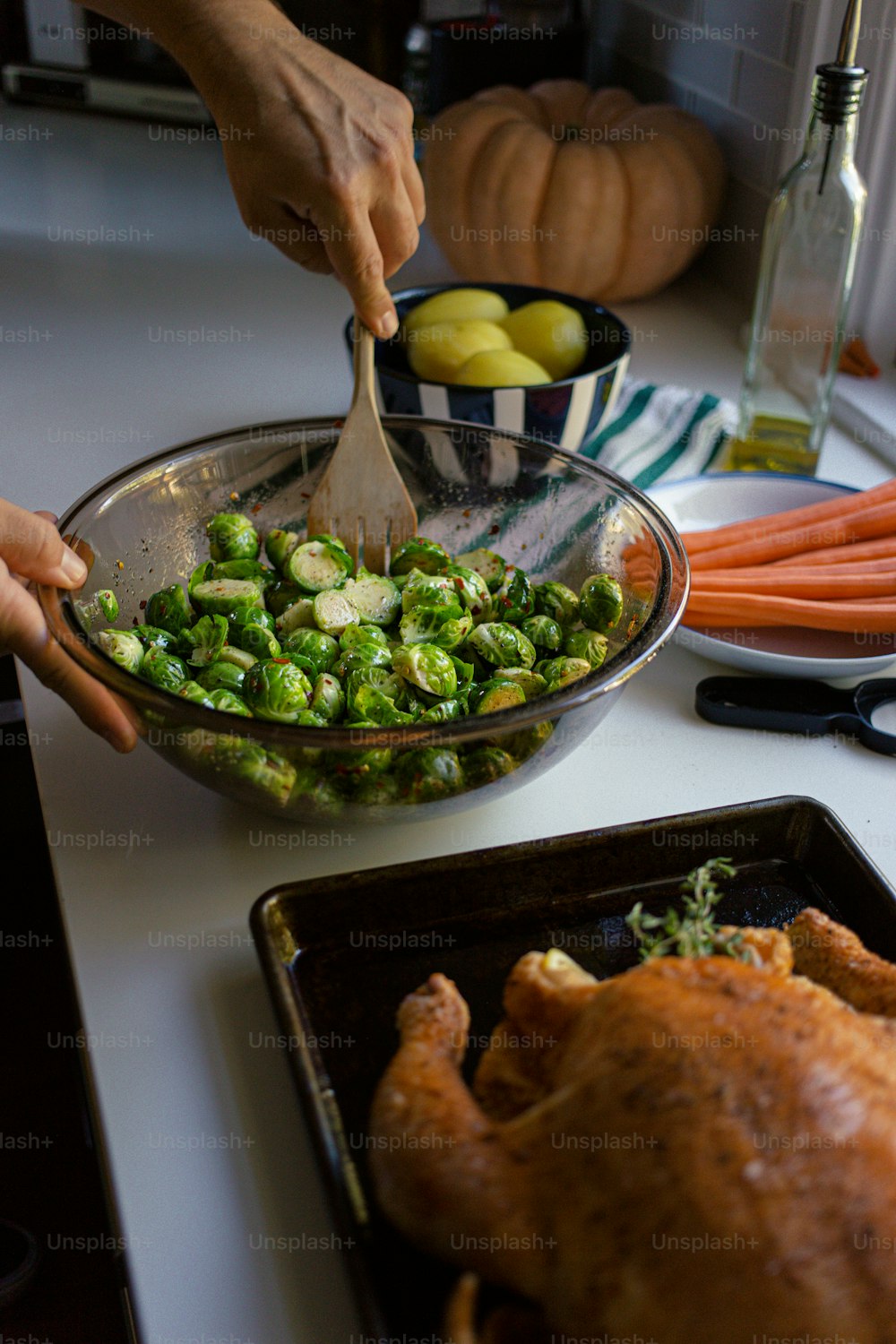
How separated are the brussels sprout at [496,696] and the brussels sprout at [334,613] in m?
0.19

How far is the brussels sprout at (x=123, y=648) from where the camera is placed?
118 cm

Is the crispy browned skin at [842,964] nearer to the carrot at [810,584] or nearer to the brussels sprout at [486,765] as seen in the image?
the brussels sprout at [486,765]

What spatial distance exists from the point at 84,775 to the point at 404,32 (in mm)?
2932

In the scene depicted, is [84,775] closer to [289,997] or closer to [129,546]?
[129,546]

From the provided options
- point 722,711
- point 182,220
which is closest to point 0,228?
point 182,220

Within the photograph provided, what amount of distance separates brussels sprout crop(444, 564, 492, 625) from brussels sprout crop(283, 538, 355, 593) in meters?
0.13

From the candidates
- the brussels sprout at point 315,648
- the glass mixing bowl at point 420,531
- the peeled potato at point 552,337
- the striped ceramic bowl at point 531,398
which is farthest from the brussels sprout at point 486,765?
the peeled potato at point 552,337

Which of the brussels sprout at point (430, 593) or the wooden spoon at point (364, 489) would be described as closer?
the brussels sprout at point (430, 593)

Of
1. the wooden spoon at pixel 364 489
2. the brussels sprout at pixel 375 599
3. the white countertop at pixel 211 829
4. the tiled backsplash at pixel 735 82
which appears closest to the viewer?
the white countertop at pixel 211 829

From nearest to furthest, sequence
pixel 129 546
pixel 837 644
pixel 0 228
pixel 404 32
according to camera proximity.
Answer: pixel 129 546 < pixel 837 644 < pixel 0 228 < pixel 404 32

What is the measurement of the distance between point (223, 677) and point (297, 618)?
15 centimetres

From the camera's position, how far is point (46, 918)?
2.10 meters

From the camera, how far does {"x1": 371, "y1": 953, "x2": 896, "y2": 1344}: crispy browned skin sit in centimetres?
67

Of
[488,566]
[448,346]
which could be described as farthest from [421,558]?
[448,346]
